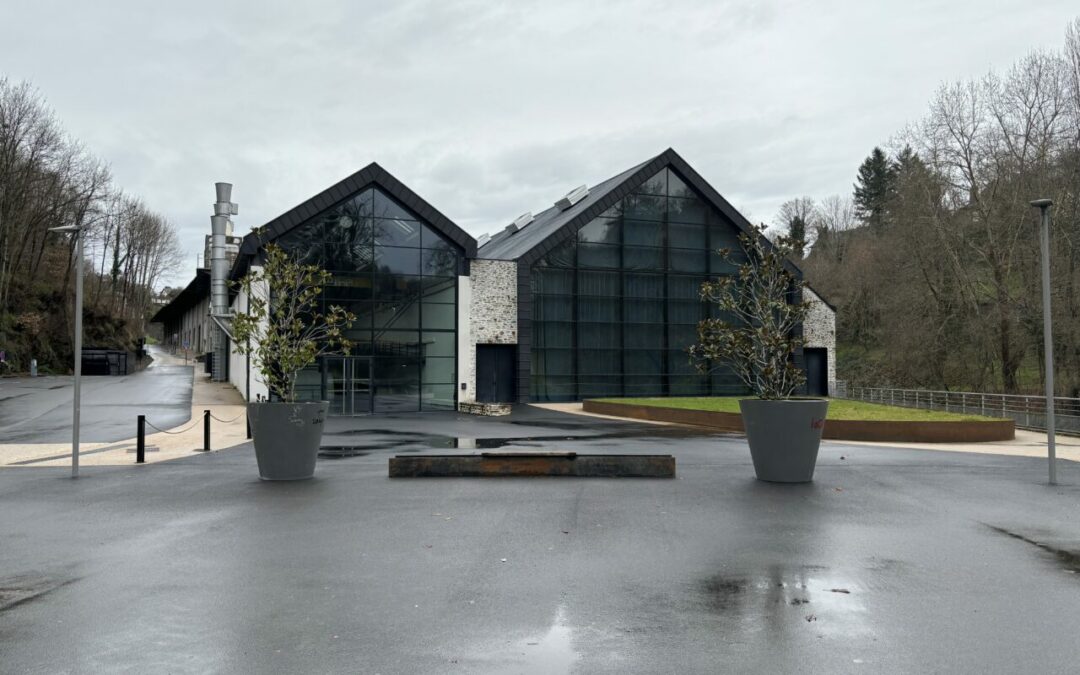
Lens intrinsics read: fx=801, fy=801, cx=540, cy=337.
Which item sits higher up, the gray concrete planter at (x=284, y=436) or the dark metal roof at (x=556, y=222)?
the dark metal roof at (x=556, y=222)

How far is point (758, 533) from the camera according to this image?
327 inches

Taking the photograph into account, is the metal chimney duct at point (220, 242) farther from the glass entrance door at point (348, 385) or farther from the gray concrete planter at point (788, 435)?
the gray concrete planter at point (788, 435)

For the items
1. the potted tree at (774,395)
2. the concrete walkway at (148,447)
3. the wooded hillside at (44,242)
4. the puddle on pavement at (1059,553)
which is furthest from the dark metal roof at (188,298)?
the puddle on pavement at (1059,553)

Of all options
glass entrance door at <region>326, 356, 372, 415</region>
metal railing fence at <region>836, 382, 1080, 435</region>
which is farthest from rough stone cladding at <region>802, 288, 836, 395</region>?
glass entrance door at <region>326, 356, 372, 415</region>

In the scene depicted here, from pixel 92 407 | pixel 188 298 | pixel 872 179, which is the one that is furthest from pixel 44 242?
pixel 872 179

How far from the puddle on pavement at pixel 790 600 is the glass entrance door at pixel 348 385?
26.7 metres

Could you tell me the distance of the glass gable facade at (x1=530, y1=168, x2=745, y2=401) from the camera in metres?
37.5

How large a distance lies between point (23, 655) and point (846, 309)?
59367mm

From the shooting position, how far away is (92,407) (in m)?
29.4

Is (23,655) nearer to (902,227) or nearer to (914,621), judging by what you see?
(914,621)

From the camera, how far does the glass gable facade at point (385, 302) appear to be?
31.9 m

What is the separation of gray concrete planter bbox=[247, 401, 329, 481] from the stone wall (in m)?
22.6

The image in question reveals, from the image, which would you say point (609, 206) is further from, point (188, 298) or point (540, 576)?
point (188, 298)

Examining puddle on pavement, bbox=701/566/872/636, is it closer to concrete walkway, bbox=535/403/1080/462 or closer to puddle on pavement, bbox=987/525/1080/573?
puddle on pavement, bbox=987/525/1080/573
